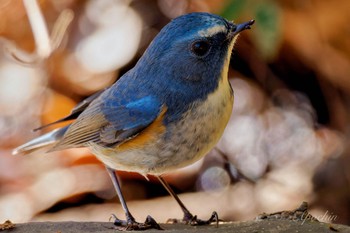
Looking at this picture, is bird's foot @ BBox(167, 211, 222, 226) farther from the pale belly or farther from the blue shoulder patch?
the blue shoulder patch

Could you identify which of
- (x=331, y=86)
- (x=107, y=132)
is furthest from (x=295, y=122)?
(x=107, y=132)

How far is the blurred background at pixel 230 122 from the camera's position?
18.1 ft

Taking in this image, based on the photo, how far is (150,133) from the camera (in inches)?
135

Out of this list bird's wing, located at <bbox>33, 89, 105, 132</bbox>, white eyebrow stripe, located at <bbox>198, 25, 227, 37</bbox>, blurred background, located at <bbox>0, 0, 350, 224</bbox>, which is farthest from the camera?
blurred background, located at <bbox>0, 0, 350, 224</bbox>

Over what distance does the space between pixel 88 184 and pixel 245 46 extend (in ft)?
5.87

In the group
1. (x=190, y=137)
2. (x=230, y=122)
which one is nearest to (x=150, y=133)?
(x=190, y=137)

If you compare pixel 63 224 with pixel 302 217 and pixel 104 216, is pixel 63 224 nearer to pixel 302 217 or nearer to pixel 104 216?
pixel 302 217

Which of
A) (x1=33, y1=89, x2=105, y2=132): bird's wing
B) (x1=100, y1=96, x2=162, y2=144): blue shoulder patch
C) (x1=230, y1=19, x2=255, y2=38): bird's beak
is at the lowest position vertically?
(x1=100, y1=96, x2=162, y2=144): blue shoulder patch

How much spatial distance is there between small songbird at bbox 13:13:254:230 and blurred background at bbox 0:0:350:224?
1.86 m

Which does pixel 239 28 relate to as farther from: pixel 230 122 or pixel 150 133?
pixel 230 122

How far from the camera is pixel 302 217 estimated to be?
10.8 ft

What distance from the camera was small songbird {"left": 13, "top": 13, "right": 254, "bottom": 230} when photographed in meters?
3.37

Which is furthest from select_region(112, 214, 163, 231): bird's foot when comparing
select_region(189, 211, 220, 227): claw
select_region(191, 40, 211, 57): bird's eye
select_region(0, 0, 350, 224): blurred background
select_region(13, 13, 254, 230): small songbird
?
select_region(0, 0, 350, 224): blurred background

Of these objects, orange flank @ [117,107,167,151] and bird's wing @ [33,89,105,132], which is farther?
bird's wing @ [33,89,105,132]
